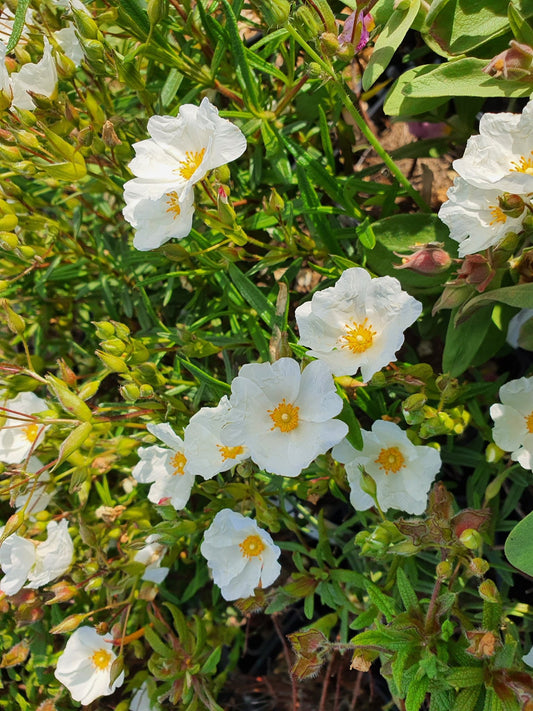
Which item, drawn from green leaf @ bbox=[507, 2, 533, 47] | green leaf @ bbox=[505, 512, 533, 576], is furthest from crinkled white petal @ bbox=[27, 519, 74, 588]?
green leaf @ bbox=[507, 2, 533, 47]

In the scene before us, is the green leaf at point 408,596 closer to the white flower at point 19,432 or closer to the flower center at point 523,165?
the flower center at point 523,165

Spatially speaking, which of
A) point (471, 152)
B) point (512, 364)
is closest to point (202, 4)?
point (471, 152)

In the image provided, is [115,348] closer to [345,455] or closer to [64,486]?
[345,455]

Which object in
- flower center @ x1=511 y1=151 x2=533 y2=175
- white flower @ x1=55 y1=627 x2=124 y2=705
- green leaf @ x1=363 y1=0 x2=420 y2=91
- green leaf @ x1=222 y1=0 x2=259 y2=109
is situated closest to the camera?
flower center @ x1=511 y1=151 x2=533 y2=175

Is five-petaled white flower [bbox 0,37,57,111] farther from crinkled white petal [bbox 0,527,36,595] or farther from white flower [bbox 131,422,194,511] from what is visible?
crinkled white petal [bbox 0,527,36,595]

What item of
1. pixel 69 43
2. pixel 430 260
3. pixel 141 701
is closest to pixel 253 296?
pixel 430 260

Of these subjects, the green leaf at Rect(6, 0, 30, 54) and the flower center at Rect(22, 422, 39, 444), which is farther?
the flower center at Rect(22, 422, 39, 444)

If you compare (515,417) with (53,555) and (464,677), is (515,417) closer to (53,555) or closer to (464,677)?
(464,677)

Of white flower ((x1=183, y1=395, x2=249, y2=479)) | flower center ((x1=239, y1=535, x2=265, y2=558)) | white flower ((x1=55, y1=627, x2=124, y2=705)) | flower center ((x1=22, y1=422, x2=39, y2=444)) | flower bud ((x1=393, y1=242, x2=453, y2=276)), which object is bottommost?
white flower ((x1=55, y1=627, x2=124, y2=705))

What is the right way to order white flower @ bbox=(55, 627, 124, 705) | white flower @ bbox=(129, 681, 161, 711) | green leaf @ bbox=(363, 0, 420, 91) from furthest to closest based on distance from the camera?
white flower @ bbox=(129, 681, 161, 711)
white flower @ bbox=(55, 627, 124, 705)
green leaf @ bbox=(363, 0, 420, 91)
